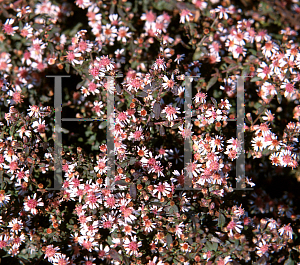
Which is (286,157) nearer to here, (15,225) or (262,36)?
(262,36)

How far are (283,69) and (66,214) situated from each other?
188 centimetres

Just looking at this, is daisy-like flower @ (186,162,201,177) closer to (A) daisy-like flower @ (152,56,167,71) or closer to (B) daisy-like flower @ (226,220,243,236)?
(B) daisy-like flower @ (226,220,243,236)

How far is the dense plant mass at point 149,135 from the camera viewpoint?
1958mm

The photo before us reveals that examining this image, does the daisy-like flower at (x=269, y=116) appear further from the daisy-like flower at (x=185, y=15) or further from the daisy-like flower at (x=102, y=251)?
the daisy-like flower at (x=102, y=251)

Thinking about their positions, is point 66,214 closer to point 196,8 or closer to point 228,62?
point 228,62

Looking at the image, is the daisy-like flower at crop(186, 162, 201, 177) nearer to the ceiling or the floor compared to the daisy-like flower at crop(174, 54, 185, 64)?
nearer to the floor

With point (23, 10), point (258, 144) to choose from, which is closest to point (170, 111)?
point (258, 144)

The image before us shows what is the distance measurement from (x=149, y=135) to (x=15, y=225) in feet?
3.37

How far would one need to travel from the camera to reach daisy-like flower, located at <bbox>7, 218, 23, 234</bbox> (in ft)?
6.42

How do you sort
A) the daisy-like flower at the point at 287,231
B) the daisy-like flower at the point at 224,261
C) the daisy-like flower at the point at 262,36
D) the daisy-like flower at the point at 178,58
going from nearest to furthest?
the daisy-like flower at the point at 224,261 < the daisy-like flower at the point at 287,231 < the daisy-like flower at the point at 178,58 < the daisy-like flower at the point at 262,36

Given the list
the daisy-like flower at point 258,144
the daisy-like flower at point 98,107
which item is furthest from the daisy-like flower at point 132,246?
the daisy-like flower at point 258,144

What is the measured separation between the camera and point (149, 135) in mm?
2047

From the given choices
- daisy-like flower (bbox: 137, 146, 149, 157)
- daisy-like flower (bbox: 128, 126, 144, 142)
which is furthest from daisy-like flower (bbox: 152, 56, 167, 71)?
daisy-like flower (bbox: 137, 146, 149, 157)

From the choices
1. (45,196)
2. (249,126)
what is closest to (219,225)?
(249,126)
